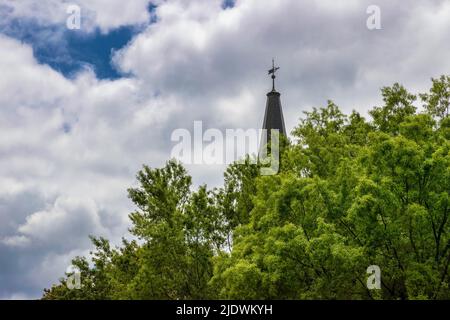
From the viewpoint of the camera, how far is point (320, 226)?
16.6 metres

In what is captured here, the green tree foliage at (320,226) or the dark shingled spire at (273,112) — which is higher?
the dark shingled spire at (273,112)

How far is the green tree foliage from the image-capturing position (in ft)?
53.7

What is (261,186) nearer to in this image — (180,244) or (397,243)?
(180,244)

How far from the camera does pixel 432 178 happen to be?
1653cm

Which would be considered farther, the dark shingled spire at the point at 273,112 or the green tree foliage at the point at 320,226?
the dark shingled spire at the point at 273,112

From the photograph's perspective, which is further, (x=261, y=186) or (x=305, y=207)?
(x=261, y=186)

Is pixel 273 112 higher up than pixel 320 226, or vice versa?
pixel 273 112

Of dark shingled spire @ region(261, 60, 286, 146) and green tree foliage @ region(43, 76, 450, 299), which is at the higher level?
dark shingled spire @ region(261, 60, 286, 146)

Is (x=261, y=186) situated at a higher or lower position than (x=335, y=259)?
higher

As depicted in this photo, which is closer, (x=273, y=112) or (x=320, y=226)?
(x=320, y=226)

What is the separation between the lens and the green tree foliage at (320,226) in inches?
644

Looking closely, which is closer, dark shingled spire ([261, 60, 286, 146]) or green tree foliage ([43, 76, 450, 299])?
Result: green tree foliage ([43, 76, 450, 299])

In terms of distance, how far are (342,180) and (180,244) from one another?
22.7ft
